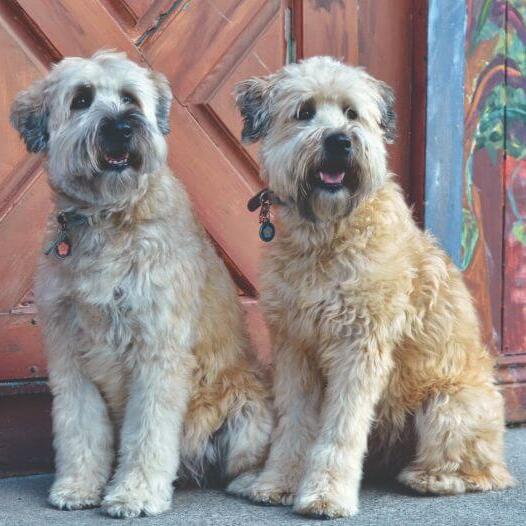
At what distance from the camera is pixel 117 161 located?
4238mm

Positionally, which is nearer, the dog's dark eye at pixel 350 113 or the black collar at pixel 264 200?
the dog's dark eye at pixel 350 113

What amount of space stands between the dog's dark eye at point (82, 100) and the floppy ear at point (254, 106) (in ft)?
2.06

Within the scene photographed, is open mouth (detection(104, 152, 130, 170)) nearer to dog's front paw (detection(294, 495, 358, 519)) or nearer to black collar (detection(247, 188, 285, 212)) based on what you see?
black collar (detection(247, 188, 285, 212))

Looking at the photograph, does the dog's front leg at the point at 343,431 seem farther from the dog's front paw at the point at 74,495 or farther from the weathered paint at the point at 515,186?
the weathered paint at the point at 515,186

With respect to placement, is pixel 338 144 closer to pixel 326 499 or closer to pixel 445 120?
pixel 326 499

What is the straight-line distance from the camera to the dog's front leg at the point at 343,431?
411cm

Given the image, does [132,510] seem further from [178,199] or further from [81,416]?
[178,199]

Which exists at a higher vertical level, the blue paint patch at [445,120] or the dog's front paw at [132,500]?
the blue paint patch at [445,120]

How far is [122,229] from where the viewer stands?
14.3 ft

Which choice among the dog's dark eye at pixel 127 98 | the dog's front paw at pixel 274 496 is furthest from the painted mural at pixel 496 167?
the dog's dark eye at pixel 127 98

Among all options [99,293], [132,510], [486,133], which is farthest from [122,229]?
[486,133]

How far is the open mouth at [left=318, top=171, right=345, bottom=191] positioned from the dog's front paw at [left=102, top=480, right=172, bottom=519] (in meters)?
1.42

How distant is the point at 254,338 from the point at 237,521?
1.51 metres

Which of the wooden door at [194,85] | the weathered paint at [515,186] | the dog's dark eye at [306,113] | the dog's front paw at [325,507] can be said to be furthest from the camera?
the weathered paint at [515,186]
